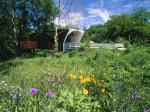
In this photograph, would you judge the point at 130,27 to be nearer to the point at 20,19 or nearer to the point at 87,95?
the point at 20,19

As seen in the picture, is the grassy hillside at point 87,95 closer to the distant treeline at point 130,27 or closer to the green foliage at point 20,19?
the green foliage at point 20,19

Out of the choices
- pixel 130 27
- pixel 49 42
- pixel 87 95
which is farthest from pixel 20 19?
pixel 87 95

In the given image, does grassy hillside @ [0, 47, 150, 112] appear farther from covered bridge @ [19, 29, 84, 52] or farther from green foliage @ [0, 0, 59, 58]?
covered bridge @ [19, 29, 84, 52]

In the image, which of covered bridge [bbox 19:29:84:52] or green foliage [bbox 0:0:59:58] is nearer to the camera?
green foliage [bbox 0:0:59:58]

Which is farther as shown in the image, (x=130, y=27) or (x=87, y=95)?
(x=130, y=27)

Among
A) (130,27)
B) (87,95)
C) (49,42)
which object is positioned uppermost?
(130,27)

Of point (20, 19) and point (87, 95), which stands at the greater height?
point (20, 19)

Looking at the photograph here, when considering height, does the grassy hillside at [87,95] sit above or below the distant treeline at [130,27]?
below

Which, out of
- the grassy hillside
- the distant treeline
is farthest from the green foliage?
the grassy hillside

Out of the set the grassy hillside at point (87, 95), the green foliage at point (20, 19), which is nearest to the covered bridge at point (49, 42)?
the green foliage at point (20, 19)

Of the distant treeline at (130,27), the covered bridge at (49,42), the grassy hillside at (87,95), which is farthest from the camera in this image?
the distant treeline at (130,27)

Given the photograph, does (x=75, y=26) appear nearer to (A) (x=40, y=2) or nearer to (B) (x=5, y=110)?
(A) (x=40, y=2)

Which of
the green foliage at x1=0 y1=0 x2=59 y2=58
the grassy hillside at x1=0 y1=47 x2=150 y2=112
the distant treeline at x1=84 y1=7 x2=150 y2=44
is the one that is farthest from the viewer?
the distant treeline at x1=84 y1=7 x2=150 y2=44

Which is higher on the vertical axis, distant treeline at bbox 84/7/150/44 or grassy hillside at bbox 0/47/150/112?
distant treeline at bbox 84/7/150/44
